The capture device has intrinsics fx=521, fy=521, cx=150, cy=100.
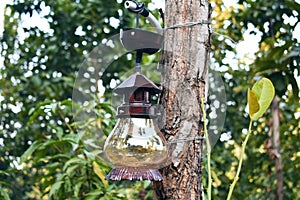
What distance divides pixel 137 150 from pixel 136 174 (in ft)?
0.17

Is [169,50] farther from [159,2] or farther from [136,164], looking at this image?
[159,2]

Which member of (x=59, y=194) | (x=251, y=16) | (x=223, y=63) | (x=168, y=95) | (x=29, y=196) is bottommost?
(x=29, y=196)

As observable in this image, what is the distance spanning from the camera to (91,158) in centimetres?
183

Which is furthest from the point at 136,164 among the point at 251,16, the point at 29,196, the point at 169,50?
the point at 29,196

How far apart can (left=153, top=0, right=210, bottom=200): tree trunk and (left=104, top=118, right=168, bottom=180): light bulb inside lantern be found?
0.04 meters

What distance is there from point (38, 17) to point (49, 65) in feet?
0.87

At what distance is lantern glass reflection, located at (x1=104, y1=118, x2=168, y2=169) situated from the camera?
3.43 ft

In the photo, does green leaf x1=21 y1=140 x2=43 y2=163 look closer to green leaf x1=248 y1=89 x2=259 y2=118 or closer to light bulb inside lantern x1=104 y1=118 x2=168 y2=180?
light bulb inside lantern x1=104 y1=118 x2=168 y2=180

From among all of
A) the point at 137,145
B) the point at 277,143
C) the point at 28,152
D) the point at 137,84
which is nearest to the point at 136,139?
the point at 137,145

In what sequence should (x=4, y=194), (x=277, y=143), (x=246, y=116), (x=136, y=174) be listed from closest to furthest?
(x=136, y=174) < (x=4, y=194) < (x=277, y=143) < (x=246, y=116)

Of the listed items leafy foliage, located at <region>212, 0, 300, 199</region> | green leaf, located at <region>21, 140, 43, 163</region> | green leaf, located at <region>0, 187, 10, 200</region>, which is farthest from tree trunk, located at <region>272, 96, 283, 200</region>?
green leaf, located at <region>0, 187, 10, 200</region>

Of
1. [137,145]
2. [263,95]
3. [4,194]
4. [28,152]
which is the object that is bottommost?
[4,194]

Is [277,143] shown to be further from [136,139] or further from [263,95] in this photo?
[136,139]

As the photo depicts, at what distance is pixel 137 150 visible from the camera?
1.05 metres
